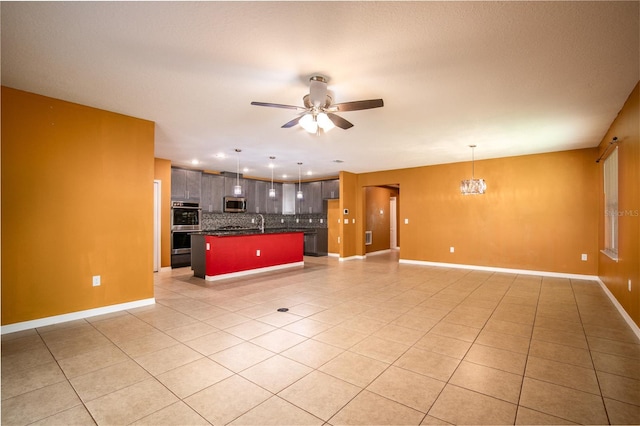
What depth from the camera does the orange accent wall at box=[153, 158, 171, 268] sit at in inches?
271

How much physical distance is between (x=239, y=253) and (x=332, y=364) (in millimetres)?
4087

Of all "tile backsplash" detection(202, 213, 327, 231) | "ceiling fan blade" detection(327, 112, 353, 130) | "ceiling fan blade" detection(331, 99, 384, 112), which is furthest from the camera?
"tile backsplash" detection(202, 213, 327, 231)

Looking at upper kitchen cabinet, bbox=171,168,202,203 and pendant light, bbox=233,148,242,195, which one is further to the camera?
upper kitchen cabinet, bbox=171,168,202,203

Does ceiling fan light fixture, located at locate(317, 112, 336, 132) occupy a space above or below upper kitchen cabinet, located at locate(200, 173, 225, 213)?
above

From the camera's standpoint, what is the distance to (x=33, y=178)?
3285 mm

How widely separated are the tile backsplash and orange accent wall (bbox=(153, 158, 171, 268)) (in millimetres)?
1229

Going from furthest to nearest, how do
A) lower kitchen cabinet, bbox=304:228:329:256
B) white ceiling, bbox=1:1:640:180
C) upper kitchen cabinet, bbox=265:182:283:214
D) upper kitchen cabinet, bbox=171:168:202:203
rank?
upper kitchen cabinet, bbox=265:182:283:214
lower kitchen cabinet, bbox=304:228:329:256
upper kitchen cabinet, bbox=171:168:202:203
white ceiling, bbox=1:1:640:180

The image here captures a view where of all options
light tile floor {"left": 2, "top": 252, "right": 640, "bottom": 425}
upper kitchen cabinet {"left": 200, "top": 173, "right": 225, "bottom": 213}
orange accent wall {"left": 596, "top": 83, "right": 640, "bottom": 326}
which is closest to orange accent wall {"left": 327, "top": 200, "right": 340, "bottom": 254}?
upper kitchen cabinet {"left": 200, "top": 173, "right": 225, "bottom": 213}

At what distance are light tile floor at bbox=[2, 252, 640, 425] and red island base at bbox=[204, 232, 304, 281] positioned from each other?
1344mm

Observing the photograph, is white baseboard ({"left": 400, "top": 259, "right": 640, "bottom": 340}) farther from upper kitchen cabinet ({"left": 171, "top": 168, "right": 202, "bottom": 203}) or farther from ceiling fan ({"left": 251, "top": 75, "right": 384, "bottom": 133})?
upper kitchen cabinet ({"left": 171, "top": 168, "right": 202, "bottom": 203})

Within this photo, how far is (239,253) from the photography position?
6156mm

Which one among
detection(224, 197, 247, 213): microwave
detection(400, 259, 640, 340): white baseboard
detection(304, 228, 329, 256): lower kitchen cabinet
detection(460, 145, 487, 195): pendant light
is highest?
detection(460, 145, 487, 195): pendant light

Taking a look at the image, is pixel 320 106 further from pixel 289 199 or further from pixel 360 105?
pixel 289 199

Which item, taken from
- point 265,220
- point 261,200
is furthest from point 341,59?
point 265,220
